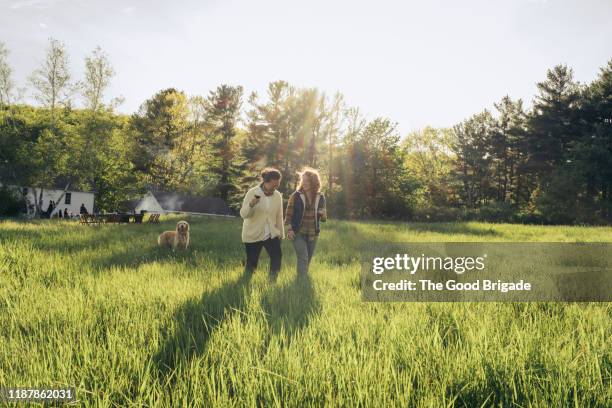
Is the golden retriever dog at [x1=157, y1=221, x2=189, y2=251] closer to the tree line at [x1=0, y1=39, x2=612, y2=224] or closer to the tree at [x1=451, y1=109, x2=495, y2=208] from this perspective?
the tree line at [x1=0, y1=39, x2=612, y2=224]

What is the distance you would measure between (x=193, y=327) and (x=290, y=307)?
3.46 feet

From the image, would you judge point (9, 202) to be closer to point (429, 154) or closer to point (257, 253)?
point (257, 253)

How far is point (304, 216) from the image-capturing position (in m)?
6.40

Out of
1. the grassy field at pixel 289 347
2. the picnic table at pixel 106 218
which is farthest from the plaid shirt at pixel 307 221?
the picnic table at pixel 106 218

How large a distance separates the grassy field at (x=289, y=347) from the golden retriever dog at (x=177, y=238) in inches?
188

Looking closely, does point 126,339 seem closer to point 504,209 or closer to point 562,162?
point 504,209

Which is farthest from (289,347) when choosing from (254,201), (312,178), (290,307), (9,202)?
(9,202)

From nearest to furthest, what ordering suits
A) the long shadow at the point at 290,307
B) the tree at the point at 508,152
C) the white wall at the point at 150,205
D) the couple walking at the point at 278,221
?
the long shadow at the point at 290,307
the couple walking at the point at 278,221
the tree at the point at 508,152
the white wall at the point at 150,205

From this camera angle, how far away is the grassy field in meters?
2.02

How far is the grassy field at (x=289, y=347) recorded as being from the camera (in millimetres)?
2020

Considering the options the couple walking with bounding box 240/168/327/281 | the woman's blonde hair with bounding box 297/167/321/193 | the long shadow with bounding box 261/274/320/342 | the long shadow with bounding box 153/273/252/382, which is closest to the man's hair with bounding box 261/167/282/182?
the couple walking with bounding box 240/168/327/281

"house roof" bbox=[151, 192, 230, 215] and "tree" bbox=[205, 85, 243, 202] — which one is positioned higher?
"tree" bbox=[205, 85, 243, 202]

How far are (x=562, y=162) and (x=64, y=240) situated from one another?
48.1 meters

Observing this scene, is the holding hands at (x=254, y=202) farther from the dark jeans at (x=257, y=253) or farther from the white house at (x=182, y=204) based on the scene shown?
the white house at (x=182, y=204)
